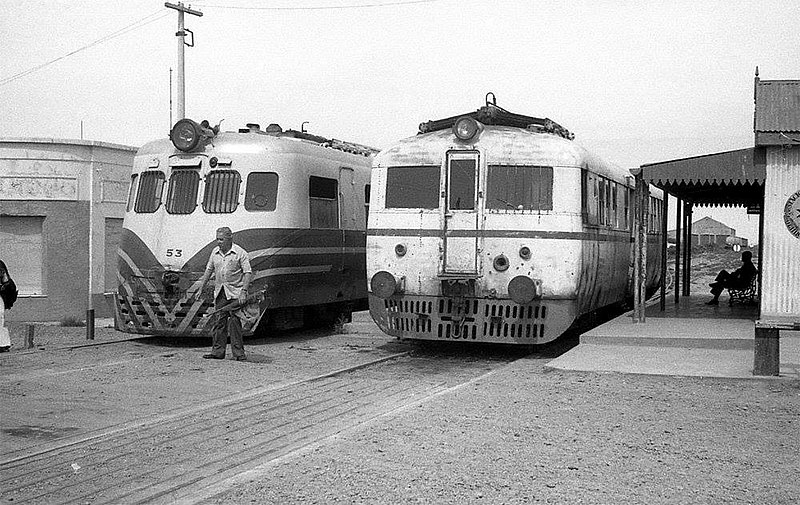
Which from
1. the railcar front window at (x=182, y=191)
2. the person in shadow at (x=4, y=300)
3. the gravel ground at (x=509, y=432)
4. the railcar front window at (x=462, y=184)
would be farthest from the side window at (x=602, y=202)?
the person in shadow at (x=4, y=300)

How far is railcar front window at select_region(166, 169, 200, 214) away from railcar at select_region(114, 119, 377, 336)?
0.02 m

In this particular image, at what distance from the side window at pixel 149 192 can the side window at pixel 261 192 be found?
4.96ft

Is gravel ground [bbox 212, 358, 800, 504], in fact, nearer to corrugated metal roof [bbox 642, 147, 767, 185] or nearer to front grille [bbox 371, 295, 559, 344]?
front grille [bbox 371, 295, 559, 344]

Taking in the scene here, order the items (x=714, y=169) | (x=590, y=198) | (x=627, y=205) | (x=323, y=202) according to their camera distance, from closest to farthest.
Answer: (x=590, y=198), (x=714, y=169), (x=323, y=202), (x=627, y=205)

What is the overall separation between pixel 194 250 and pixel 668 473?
9735mm

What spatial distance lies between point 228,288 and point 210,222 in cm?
211

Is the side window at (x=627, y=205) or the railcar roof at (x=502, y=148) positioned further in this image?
the side window at (x=627, y=205)

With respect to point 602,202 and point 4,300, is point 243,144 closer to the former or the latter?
point 4,300

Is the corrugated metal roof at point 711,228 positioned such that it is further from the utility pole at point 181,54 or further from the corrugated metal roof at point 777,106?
the corrugated metal roof at point 777,106

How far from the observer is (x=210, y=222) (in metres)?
15.1

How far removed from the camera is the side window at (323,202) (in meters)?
16.0

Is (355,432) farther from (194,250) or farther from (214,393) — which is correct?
(194,250)

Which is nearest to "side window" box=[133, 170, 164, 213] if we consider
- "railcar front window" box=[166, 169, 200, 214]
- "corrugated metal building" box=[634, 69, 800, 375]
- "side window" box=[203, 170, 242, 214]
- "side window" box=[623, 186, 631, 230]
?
"railcar front window" box=[166, 169, 200, 214]

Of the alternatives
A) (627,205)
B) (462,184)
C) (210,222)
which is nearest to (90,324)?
(210,222)
